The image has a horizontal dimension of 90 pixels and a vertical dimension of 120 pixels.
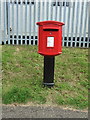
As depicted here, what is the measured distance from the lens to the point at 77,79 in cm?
504

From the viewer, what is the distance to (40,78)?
497 cm

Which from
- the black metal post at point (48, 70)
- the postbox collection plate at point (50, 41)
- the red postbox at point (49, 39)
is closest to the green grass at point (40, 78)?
the black metal post at point (48, 70)

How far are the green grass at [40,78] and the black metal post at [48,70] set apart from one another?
13 centimetres

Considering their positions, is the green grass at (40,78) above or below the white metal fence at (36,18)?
below

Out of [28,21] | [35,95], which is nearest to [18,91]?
[35,95]

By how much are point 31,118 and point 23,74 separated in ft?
5.24

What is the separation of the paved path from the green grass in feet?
0.66

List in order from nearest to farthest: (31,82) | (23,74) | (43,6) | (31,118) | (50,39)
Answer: (31,118)
(50,39)
(31,82)
(23,74)
(43,6)

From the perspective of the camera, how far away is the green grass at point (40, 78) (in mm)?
4309

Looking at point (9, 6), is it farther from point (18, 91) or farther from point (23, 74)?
point (18, 91)

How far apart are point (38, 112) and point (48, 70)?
3.21 feet

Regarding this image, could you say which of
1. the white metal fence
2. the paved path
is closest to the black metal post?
the paved path

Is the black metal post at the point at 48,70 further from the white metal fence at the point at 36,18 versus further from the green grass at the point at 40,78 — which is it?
the white metal fence at the point at 36,18

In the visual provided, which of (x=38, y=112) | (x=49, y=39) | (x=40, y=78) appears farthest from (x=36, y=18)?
(x=38, y=112)
